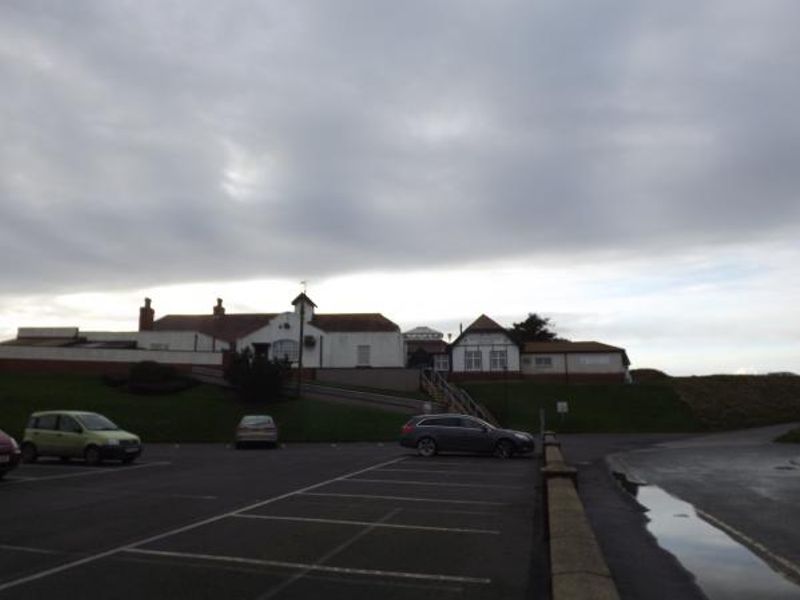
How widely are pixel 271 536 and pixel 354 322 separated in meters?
57.0

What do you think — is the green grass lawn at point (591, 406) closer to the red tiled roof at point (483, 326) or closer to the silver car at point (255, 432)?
the red tiled roof at point (483, 326)

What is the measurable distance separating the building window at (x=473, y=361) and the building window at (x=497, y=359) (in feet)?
2.95

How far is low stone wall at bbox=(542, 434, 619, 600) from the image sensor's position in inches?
209

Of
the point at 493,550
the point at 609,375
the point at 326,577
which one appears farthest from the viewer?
the point at 609,375

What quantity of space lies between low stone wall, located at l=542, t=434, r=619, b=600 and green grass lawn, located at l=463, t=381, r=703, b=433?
1448 inches

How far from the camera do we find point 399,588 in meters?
6.95

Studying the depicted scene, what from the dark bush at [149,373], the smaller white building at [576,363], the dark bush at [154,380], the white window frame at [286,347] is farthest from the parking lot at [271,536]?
the smaller white building at [576,363]

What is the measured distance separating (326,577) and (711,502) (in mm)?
8757

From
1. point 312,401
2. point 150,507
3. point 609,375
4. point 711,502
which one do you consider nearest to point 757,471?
point 711,502

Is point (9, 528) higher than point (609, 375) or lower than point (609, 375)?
lower

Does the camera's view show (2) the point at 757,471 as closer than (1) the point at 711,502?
No

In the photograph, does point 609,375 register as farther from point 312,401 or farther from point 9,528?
point 9,528

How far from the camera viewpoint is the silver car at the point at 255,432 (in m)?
30.9

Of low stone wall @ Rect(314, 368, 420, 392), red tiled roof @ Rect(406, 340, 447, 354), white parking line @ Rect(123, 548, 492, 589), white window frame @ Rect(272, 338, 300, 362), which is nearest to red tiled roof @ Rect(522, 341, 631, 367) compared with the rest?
red tiled roof @ Rect(406, 340, 447, 354)
